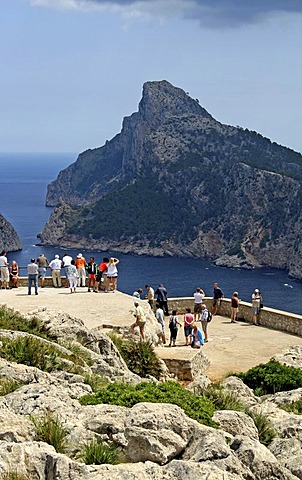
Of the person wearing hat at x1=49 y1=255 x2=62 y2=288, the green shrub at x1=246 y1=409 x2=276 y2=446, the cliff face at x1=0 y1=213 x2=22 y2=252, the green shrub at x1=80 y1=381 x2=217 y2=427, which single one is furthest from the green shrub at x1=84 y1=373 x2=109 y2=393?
the cliff face at x1=0 y1=213 x2=22 y2=252

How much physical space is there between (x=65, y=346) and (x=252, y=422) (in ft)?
16.7

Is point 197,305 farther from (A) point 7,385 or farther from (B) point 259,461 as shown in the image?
(B) point 259,461

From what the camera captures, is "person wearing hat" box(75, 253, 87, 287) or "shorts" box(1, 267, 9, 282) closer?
"shorts" box(1, 267, 9, 282)

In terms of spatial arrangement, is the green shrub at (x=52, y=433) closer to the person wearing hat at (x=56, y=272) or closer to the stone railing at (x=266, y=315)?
the stone railing at (x=266, y=315)

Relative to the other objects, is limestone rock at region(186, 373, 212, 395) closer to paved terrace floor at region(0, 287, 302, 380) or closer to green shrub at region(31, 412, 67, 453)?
paved terrace floor at region(0, 287, 302, 380)

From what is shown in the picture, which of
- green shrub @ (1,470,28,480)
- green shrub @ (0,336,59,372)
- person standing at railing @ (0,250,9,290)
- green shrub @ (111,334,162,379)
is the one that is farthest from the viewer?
person standing at railing @ (0,250,9,290)

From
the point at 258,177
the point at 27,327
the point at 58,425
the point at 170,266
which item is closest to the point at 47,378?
the point at 58,425

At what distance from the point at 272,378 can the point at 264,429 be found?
5329 mm

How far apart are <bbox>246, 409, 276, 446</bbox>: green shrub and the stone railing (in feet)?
39.4

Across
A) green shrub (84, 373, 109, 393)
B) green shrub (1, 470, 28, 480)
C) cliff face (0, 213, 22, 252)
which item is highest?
green shrub (1, 470, 28, 480)

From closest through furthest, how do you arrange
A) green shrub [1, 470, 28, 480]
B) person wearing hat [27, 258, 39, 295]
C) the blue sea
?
green shrub [1, 470, 28, 480] < person wearing hat [27, 258, 39, 295] < the blue sea

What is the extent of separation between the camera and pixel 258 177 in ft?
609

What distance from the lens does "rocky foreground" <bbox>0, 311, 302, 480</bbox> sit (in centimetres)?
673

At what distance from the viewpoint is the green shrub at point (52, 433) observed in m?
7.51
